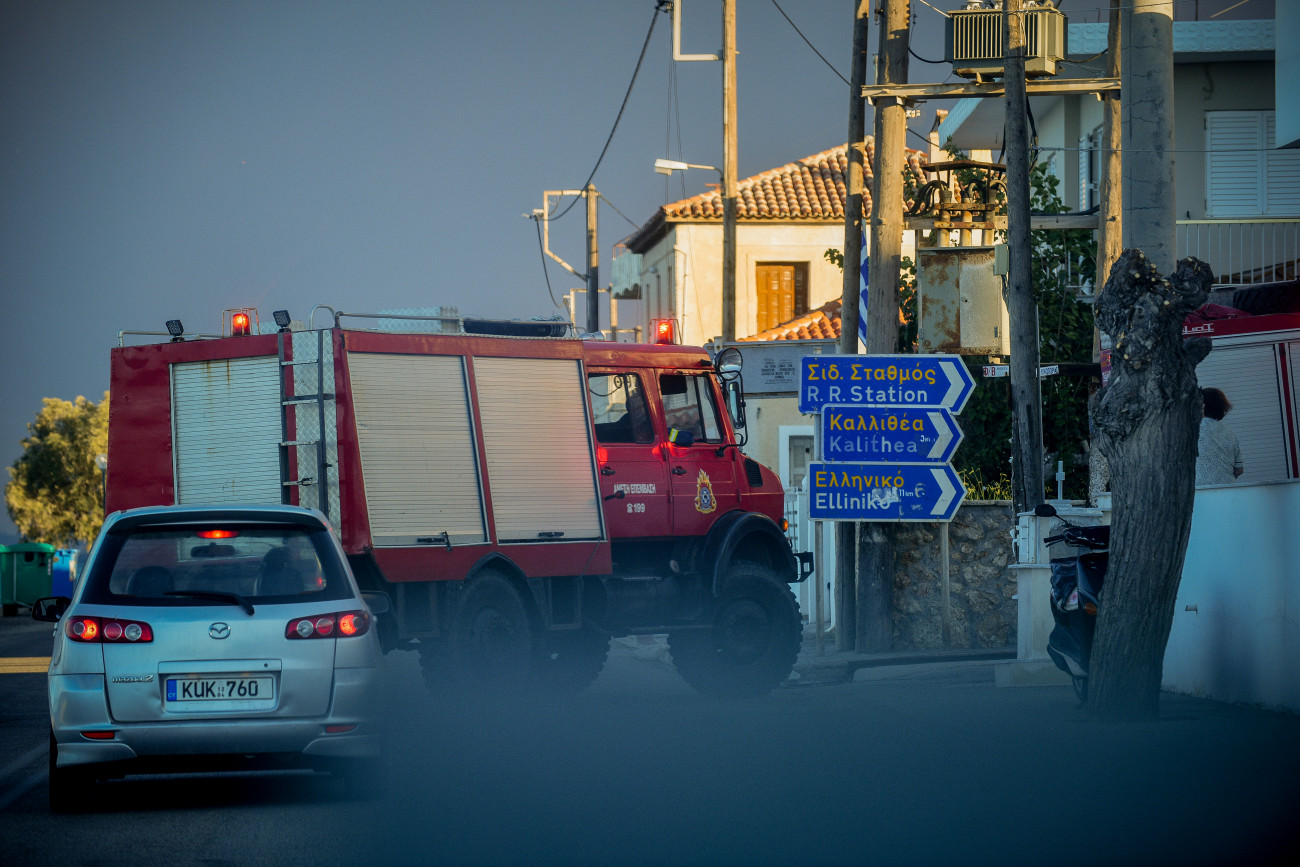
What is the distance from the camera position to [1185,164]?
92.1 feet

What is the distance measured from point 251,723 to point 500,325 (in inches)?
250

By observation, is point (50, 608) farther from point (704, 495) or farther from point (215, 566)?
point (704, 495)

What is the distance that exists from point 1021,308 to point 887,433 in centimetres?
176

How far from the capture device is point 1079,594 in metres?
11.3

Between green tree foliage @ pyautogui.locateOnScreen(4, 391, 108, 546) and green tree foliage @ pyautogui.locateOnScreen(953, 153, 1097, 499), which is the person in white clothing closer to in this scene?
green tree foliage @ pyautogui.locateOnScreen(953, 153, 1097, 499)

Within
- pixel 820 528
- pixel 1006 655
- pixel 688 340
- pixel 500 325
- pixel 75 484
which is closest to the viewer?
pixel 500 325

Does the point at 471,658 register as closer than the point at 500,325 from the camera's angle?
Yes

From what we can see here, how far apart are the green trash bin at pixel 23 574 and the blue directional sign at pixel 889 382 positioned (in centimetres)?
2804

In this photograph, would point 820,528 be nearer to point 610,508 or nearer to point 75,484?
point 610,508

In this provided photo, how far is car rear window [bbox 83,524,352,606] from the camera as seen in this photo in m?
8.36

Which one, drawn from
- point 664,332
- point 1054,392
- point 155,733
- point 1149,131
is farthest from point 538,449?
point 1054,392

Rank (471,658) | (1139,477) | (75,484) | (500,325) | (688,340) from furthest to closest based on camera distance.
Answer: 1. (75,484)
2. (688,340)
3. (500,325)
4. (471,658)
5. (1139,477)

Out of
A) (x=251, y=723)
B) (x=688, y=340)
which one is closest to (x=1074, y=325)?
(x=251, y=723)

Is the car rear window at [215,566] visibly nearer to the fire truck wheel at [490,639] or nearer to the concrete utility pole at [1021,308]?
the fire truck wheel at [490,639]
